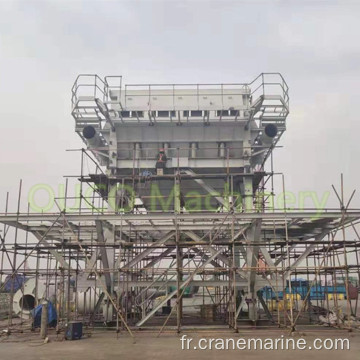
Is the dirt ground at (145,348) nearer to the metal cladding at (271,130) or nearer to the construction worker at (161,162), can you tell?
the construction worker at (161,162)

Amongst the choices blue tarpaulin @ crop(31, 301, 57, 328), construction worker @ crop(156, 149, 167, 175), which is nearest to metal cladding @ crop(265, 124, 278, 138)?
construction worker @ crop(156, 149, 167, 175)

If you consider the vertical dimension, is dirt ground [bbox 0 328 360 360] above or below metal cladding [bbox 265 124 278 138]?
below

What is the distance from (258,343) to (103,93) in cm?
1260

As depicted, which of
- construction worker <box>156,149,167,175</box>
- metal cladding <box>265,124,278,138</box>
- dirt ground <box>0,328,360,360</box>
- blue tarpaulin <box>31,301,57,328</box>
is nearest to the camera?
dirt ground <box>0,328,360,360</box>

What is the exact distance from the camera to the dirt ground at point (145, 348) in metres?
12.6

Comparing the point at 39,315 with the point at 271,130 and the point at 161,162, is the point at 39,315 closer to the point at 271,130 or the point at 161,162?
the point at 161,162

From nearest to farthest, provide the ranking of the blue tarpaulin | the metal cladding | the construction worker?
the blue tarpaulin < the metal cladding < the construction worker

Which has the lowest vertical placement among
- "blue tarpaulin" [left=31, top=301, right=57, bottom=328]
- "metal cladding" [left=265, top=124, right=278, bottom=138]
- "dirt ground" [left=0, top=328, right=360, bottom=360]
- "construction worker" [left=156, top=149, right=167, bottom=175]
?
"dirt ground" [left=0, top=328, right=360, bottom=360]

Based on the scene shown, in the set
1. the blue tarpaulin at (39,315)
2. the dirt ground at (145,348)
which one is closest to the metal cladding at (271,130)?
the dirt ground at (145,348)

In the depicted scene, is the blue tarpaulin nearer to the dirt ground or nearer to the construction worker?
the dirt ground

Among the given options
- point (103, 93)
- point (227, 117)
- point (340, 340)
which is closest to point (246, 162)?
point (227, 117)

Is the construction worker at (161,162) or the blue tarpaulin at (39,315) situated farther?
the construction worker at (161,162)

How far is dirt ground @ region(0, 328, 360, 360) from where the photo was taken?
12.6m

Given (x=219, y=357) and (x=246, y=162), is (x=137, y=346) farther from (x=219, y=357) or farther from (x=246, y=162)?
(x=246, y=162)
